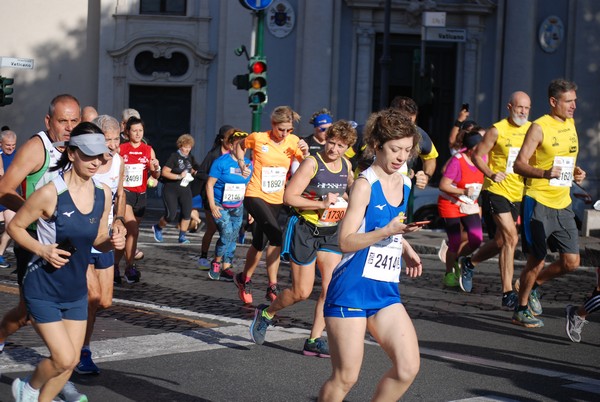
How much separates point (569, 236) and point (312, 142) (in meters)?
2.46

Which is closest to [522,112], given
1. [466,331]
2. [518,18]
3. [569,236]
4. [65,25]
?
[569,236]

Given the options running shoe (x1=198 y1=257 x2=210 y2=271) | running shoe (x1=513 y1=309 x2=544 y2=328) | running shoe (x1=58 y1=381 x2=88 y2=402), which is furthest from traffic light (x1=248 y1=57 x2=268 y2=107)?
running shoe (x1=58 y1=381 x2=88 y2=402)

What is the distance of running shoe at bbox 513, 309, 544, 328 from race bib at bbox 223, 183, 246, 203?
446 cm

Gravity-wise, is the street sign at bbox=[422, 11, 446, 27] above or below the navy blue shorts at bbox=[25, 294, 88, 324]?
above

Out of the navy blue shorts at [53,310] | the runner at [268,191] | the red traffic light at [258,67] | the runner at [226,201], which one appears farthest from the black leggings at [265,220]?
the red traffic light at [258,67]

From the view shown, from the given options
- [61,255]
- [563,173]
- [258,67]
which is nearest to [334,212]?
[563,173]

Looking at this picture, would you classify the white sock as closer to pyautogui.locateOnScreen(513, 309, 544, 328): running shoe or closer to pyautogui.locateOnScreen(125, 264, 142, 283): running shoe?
pyautogui.locateOnScreen(513, 309, 544, 328): running shoe

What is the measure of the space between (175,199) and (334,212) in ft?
30.5

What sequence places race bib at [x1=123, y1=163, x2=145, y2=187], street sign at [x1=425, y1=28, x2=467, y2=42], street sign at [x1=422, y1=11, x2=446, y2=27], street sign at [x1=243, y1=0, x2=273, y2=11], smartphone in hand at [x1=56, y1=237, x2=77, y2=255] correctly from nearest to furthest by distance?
1. smartphone in hand at [x1=56, y1=237, x2=77, y2=255]
2. race bib at [x1=123, y1=163, x2=145, y2=187]
3. street sign at [x1=243, y1=0, x2=273, y2=11]
4. street sign at [x1=422, y1=11, x2=446, y2=27]
5. street sign at [x1=425, y1=28, x2=467, y2=42]

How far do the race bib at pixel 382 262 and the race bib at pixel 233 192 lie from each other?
26.0 ft

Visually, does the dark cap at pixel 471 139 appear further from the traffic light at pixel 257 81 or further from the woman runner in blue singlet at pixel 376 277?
the traffic light at pixel 257 81

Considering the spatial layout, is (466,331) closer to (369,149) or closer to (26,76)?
(369,149)

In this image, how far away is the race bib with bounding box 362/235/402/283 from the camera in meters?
5.95

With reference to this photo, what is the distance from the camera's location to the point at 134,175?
43.9 ft
